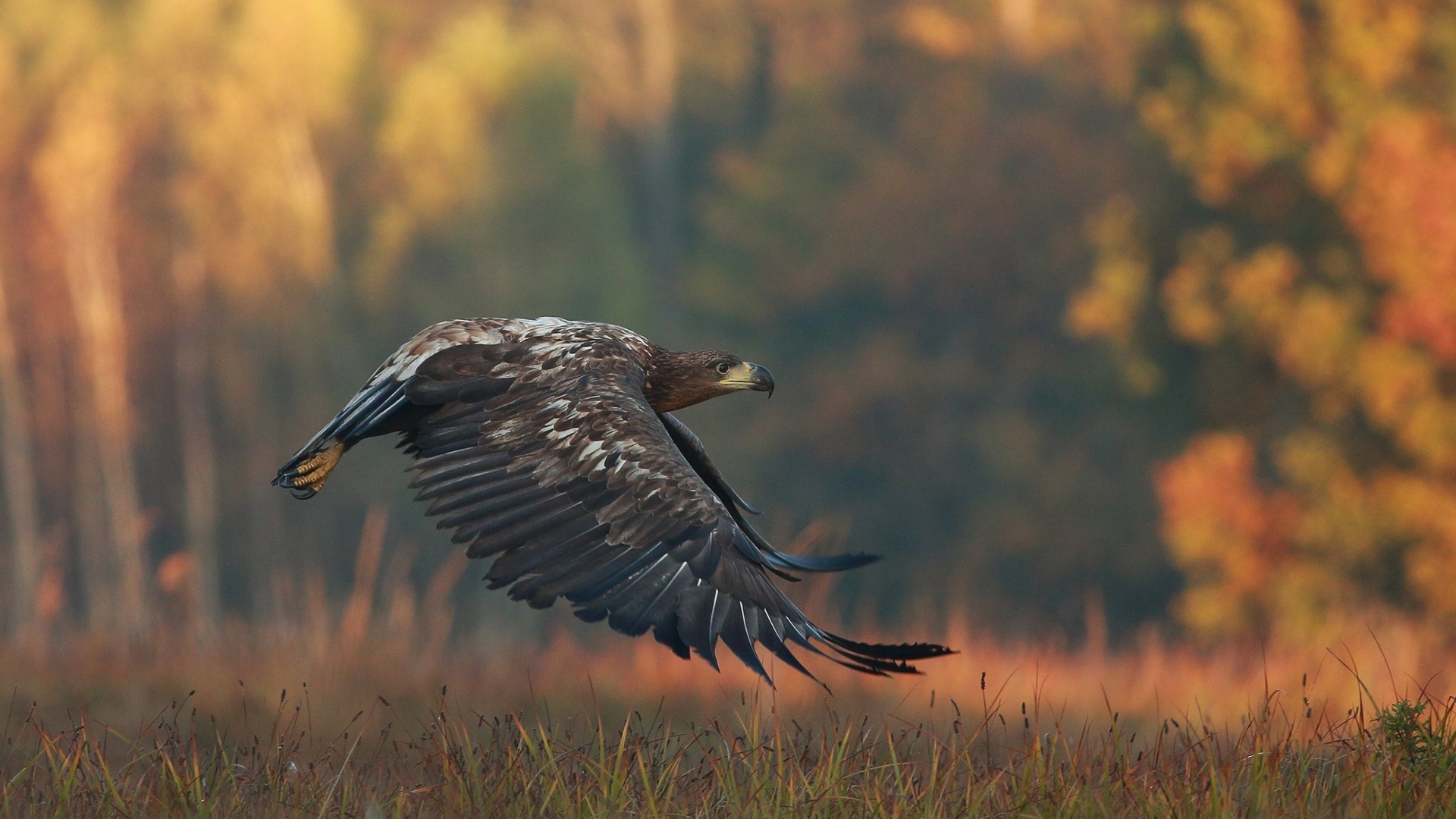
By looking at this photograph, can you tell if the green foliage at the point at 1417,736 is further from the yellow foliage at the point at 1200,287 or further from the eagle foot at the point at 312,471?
the yellow foliage at the point at 1200,287

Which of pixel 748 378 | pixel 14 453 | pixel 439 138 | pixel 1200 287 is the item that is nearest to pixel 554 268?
pixel 439 138

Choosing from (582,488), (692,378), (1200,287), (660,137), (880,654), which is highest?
(660,137)

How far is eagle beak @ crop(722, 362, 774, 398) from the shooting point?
679 centimetres

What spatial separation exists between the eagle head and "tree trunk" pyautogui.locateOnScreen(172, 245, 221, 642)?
2748cm

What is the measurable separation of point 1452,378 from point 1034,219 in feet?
45.9

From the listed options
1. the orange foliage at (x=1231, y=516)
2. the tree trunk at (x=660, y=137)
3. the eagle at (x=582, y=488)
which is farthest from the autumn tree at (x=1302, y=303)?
the tree trunk at (x=660, y=137)

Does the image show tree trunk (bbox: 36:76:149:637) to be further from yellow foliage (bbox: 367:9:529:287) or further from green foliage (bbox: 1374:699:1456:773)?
green foliage (bbox: 1374:699:1456:773)

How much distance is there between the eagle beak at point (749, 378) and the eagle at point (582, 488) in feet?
1.23

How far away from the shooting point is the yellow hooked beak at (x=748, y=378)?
6.79 meters

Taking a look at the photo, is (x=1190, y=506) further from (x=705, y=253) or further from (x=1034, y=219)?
(x=705, y=253)

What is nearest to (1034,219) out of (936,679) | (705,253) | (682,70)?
(705,253)

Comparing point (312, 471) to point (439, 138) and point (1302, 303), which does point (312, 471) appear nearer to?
point (1302, 303)

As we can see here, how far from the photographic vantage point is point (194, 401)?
33.8 m

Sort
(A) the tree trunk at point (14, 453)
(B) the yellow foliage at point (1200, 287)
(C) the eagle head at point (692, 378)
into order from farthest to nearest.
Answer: (A) the tree trunk at point (14, 453)
(B) the yellow foliage at point (1200, 287)
(C) the eagle head at point (692, 378)
